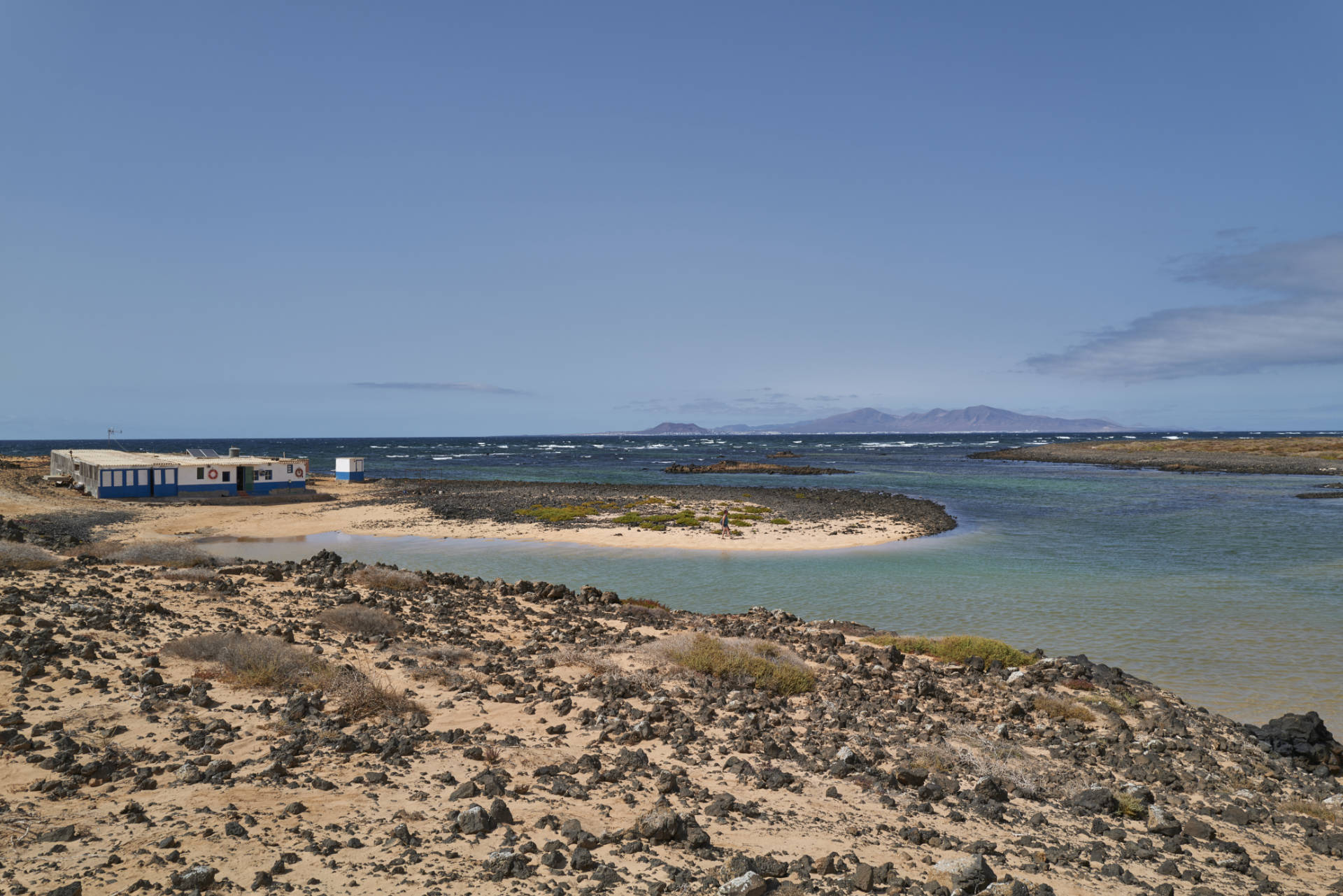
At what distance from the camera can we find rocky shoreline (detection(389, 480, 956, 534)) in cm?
4622

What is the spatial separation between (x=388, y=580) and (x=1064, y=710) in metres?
16.4

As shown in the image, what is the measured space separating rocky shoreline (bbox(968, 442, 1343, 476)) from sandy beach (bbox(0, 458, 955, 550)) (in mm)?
71180

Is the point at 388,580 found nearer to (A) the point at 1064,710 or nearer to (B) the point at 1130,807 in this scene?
(A) the point at 1064,710

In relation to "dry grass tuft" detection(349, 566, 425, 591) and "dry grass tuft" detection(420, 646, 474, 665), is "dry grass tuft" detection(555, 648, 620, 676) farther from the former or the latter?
"dry grass tuft" detection(349, 566, 425, 591)


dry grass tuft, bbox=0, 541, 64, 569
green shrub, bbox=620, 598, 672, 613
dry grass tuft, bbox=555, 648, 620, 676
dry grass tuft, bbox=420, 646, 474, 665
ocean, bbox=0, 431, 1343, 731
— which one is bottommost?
ocean, bbox=0, 431, 1343, 731

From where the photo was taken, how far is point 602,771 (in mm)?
8805

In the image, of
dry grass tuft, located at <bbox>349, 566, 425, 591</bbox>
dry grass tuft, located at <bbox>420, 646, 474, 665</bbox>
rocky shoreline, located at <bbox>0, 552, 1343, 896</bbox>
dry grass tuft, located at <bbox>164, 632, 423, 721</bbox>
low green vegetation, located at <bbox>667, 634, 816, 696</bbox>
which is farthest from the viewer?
dry grass tuft, located at <bbox>349, 566, 425, 591</bbox>

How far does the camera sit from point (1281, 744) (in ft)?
37.0

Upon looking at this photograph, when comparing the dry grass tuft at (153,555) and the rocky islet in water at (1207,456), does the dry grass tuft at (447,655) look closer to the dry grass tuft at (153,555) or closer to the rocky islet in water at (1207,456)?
the dry grass tuft at (153,555)

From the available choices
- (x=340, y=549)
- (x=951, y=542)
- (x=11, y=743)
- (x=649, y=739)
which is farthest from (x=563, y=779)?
(x=951, y=542)

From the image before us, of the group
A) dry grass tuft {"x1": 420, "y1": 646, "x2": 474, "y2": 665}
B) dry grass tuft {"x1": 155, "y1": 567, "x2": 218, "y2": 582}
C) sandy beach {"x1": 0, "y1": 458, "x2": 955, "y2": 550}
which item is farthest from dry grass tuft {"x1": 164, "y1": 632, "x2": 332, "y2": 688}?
sandy beach {"x1": 0, "y1": 458, "x2": 955, "y2": 550}

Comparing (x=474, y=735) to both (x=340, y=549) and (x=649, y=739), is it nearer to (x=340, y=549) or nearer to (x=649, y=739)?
(x=649, y=739)

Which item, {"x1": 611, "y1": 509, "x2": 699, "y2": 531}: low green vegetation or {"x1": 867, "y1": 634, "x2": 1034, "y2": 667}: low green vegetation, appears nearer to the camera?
{"x1": 867, "y1": 634, "x2": 1034, "y2": 667}: low green vegetation

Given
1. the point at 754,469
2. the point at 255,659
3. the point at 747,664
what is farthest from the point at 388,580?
the point at 754,469
